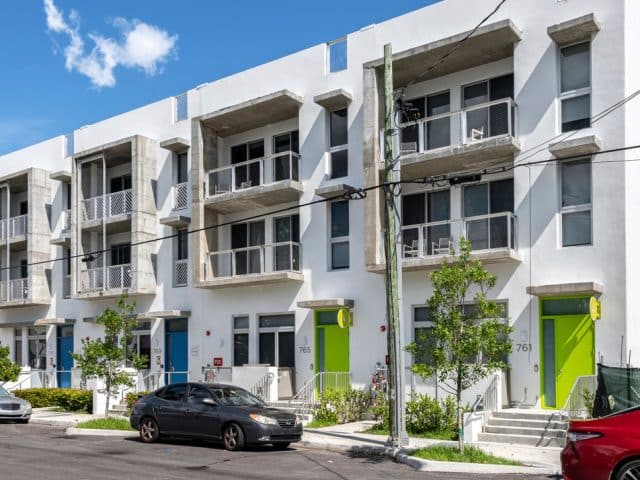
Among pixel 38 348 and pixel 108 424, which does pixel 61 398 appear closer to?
pixel 38 348

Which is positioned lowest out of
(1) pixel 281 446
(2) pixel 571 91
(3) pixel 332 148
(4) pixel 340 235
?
(1) pixel 281 446

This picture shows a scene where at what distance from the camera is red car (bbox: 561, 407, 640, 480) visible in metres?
9.88

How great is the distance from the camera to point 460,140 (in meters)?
22.0

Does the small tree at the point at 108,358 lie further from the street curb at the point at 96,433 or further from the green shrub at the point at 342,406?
the green shrub at the point at 342,406

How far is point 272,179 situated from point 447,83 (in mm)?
6572

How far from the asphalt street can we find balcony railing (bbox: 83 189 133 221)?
12232 millimetres

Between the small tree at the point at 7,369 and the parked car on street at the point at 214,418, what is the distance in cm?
1555

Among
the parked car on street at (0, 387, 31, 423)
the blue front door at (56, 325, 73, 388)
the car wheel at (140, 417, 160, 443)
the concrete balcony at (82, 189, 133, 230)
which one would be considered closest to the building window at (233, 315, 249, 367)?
the concrete balcony at (82, 189, 133, 230)

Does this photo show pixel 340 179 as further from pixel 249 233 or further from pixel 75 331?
pixel 75 331

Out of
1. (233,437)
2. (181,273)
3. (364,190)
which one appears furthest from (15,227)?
(233,437)

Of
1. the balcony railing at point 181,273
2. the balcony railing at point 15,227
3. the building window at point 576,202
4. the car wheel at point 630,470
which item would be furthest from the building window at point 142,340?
the car wheel at point 630,470

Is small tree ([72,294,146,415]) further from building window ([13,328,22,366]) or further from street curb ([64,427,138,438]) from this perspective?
building window ([13,328,22,366])

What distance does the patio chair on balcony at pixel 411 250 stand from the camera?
74.9 feet

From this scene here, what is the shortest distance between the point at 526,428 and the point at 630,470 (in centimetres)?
867
